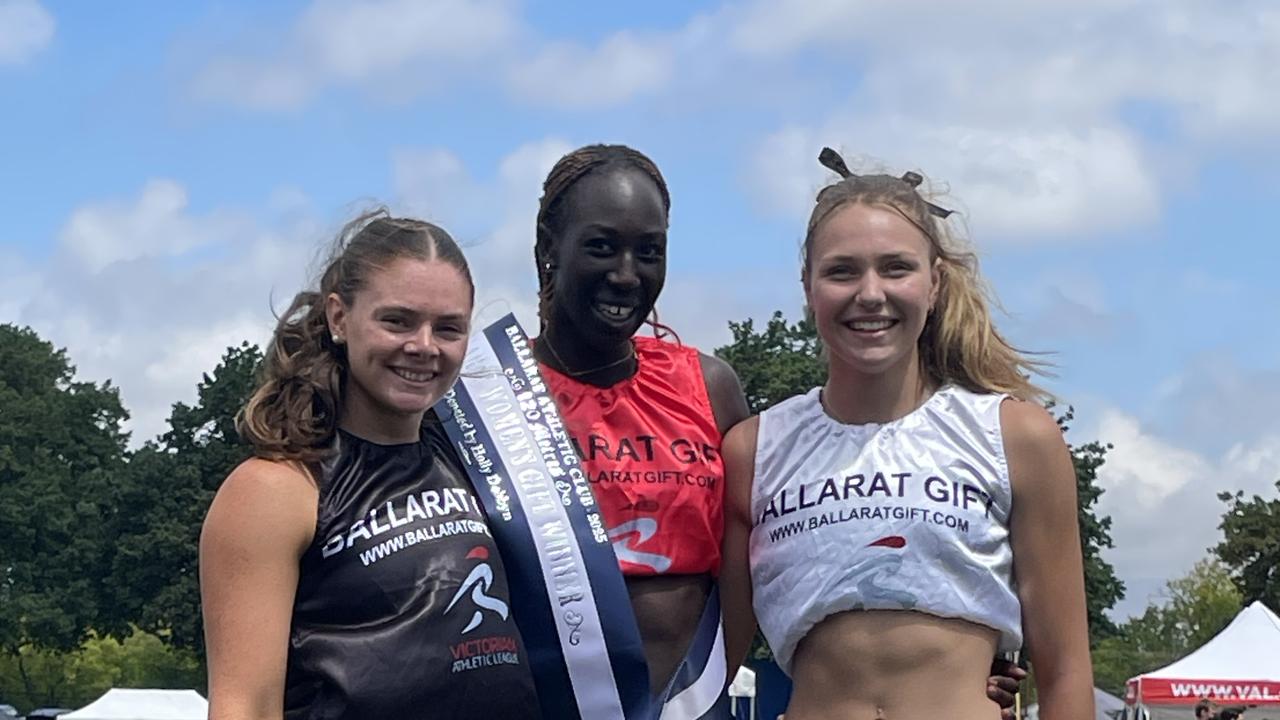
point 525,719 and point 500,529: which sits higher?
point 500,529

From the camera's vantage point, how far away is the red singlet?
4.25 meters

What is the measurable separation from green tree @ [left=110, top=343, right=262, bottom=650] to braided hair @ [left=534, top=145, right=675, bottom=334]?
3923 centimetres

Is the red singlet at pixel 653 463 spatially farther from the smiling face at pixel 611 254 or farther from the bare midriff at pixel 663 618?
the smiling face at pixel 611 254

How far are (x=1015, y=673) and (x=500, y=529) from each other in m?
1.25

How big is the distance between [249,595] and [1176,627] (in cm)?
6593

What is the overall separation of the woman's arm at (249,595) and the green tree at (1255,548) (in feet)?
130

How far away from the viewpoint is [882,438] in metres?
3.87

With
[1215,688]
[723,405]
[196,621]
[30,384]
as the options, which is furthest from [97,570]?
[723,405]

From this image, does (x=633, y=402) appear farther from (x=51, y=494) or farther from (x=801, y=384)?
(x=51, y=494)

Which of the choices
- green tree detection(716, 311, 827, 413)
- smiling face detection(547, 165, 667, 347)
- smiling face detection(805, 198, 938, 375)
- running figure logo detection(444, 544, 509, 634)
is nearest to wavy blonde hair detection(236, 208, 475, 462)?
running figure logo detection(444, 544, 509, 634)

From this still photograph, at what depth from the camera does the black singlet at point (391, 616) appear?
3273 millimetres

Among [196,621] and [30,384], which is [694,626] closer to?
[196,621]

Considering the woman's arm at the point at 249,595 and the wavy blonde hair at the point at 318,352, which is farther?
the wavy blonde hair at the point at 318,352

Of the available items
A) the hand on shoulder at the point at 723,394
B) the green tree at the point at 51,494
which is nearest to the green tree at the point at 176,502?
the green tree at the point at 51,494
